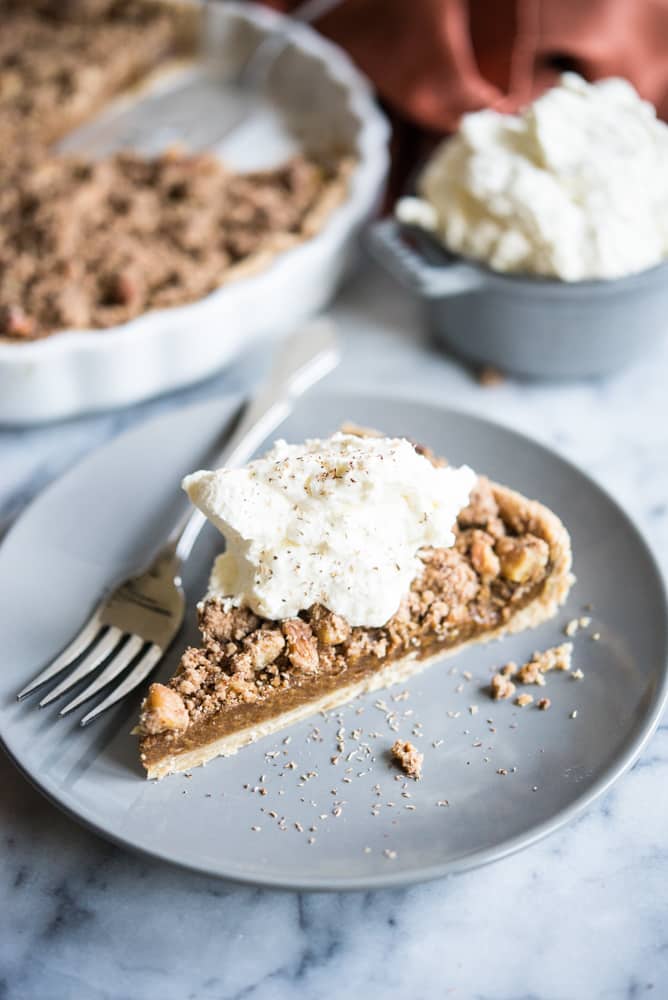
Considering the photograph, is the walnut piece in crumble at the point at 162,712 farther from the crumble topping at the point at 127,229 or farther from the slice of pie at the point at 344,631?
the crumble topping at the point at 127,229

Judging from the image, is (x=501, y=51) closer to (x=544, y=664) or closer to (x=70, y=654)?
(x=544, y=664)

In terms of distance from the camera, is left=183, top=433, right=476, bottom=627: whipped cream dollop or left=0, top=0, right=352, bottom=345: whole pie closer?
left=183, top=433, right=476, bottom=627: whipped cream dollop

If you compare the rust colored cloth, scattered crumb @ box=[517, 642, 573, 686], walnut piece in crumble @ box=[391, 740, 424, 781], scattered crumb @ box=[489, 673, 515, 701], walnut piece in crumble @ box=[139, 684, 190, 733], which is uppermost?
walnut piece in crumble @ box=[139, 684, 190, 733]

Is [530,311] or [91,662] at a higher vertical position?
[91,662]

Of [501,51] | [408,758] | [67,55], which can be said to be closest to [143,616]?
[408,758]

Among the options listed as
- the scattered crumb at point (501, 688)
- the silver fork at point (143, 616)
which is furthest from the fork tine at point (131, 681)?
the scattered crumb at point (501, 688)

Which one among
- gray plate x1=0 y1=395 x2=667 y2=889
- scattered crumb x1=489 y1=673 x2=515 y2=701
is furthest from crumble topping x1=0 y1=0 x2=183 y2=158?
scattered crumb x1=489 y1=673 x2=515 y2=701

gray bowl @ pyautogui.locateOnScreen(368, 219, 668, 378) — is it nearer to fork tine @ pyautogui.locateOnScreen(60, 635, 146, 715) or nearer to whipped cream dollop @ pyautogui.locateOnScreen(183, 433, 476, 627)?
whipped cream dollop @ pyautogui.locateOnScreen(183, 433, 476, 627)
